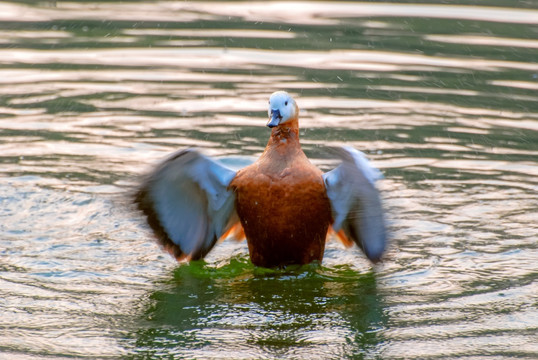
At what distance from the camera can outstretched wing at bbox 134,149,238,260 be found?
564 centimetres

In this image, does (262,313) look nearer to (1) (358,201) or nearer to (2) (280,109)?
(1) (358,201)

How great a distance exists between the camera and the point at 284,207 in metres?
5.57

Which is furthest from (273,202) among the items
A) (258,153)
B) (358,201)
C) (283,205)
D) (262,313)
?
(258,153)

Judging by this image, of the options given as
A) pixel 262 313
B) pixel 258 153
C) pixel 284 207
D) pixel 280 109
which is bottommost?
pixel 262 313

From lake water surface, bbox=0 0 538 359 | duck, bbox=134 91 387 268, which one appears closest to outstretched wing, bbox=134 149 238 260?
duck, bbox=134 91 387 268

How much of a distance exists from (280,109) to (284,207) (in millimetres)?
662

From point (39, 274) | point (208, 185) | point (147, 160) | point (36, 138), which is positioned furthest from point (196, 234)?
point (36, 138)

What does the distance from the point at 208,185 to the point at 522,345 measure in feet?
7.03

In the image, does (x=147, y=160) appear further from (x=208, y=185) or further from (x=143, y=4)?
(x=143, y=4)

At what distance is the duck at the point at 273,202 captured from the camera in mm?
5430

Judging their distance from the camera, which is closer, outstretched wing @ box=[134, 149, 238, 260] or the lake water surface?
the lake water surface

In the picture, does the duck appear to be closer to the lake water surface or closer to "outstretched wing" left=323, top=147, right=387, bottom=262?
"outstretched wing" left=323, top=147, right=387, bottom=262

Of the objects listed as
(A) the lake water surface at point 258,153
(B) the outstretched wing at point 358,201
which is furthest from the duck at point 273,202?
(A) the lake water surface at point 258,153

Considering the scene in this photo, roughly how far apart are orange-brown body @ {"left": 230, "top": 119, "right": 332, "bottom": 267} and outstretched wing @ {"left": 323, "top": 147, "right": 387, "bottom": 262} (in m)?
0.09
